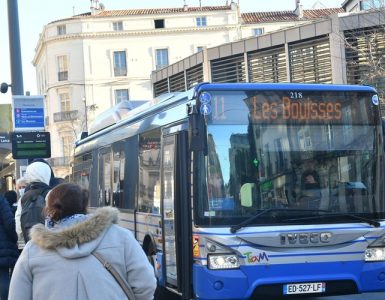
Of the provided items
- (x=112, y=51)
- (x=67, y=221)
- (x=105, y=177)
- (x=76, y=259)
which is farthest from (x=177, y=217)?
(x=112, y=51)

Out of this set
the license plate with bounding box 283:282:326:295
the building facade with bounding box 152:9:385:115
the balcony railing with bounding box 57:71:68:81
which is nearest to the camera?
the license plate with bounding box 283:282:326:295

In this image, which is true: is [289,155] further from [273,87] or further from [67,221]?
[67,221]

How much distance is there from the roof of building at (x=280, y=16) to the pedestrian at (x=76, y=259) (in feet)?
247

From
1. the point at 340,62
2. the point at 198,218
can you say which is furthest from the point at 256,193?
the point at 340,62

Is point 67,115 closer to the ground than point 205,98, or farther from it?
farther from it

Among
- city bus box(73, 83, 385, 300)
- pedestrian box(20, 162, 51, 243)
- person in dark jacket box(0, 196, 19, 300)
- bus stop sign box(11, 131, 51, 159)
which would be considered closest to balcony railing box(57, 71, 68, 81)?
bus stop sign box(11, 131, 51, 159)

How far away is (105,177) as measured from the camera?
11.6 m

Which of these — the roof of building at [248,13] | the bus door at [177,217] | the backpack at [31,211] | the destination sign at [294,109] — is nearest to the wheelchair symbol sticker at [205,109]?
the bus door at [177,217]

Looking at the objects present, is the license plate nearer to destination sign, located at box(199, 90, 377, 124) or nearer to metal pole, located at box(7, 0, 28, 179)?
destination sign, located at box(199, 90, 377, 124)

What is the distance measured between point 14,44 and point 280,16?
68.6 meters

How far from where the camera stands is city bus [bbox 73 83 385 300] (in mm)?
6996

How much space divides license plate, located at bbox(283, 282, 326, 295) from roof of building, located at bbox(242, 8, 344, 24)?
235 ft

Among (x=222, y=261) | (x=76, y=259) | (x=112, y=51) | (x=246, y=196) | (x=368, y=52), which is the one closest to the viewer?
(x=76, y=259)

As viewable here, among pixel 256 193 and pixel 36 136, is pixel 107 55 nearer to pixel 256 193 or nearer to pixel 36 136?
pixel 36 136
